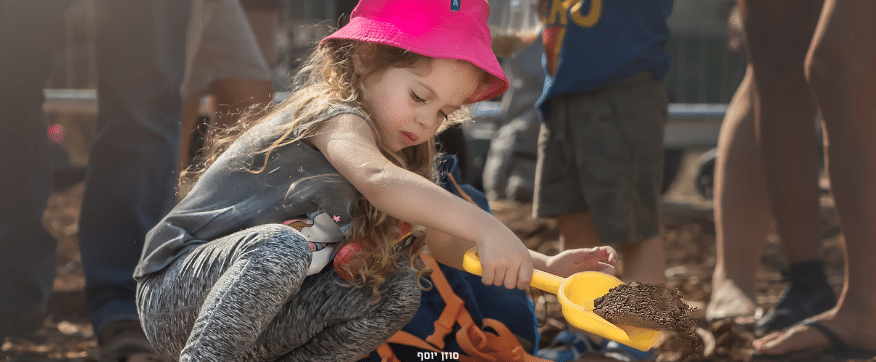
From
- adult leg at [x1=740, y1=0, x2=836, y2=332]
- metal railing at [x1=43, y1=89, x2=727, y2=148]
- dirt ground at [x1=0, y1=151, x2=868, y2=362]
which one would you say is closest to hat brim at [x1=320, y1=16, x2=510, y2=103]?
dirt ground at [x1=0, y1=151, x2=868, y2=362]

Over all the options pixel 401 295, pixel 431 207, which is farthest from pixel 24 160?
pixel 431 207

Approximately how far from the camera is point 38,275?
194cm

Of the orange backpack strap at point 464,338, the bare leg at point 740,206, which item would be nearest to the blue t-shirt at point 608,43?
the bare leg at point 740,206

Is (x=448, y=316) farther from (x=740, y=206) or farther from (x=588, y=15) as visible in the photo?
(x=740, y=206)

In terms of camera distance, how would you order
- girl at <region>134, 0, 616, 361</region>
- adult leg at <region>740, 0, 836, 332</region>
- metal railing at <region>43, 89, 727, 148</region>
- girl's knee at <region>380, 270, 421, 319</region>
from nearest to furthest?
girl at <region>134, 0, 616, 361</region> < girl's knee at <region>380, 270, 421, 319</region> < adult leg at <region>740, 0, 836, 332</region> < metal railing at <region>43, 89, 727, 148</region>

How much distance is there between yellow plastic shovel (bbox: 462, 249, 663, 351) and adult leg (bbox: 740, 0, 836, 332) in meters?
1.01

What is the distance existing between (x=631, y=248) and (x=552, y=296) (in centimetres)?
46

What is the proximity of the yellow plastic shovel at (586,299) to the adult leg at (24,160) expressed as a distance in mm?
1232

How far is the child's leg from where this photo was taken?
117cm

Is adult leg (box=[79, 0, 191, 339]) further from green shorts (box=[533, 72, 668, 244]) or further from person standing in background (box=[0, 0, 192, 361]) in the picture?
green shorts (box=[533, 72, 668, 244])

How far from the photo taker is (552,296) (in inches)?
95.2

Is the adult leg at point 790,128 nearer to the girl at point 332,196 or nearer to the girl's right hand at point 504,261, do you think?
the girl at point 332,196

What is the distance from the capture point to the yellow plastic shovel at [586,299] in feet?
3.72

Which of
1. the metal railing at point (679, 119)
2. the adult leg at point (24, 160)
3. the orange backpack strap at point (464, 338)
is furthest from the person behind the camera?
the metal railing at point (679, 119)
